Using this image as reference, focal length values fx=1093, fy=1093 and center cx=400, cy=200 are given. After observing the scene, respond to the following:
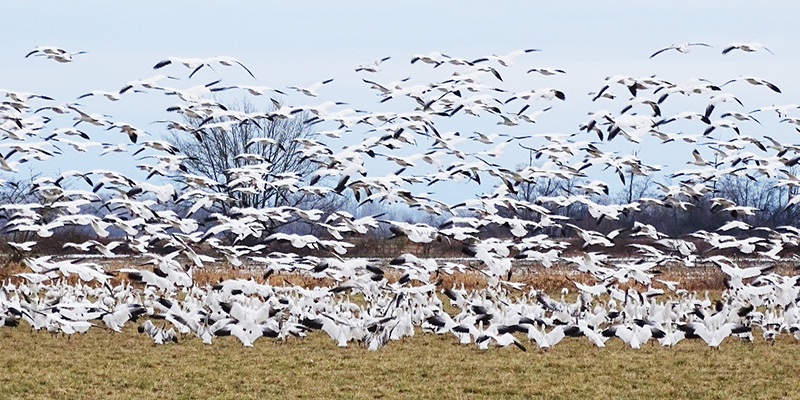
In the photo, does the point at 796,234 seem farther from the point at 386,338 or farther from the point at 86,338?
the point at 86,338

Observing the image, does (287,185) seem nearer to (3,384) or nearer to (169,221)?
(169,221)

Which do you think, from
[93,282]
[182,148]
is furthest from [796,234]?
[182,148]

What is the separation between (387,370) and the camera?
42.2ft

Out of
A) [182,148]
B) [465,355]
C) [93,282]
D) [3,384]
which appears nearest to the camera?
[3,384]

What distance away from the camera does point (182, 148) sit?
164 feet

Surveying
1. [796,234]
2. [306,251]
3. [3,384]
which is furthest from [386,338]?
[306,251]

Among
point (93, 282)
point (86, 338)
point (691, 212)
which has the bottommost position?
point (691, 212)

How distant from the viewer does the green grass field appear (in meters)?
11.5

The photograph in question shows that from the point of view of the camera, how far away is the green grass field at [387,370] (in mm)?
11516

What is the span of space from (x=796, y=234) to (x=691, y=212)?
29852 mm

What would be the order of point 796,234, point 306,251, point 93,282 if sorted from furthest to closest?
point 306,251, point 93,282, point 796,234

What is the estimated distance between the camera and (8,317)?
1564 cm

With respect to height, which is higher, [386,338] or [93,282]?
[386,338]

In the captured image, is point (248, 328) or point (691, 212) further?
point (691, 212)
